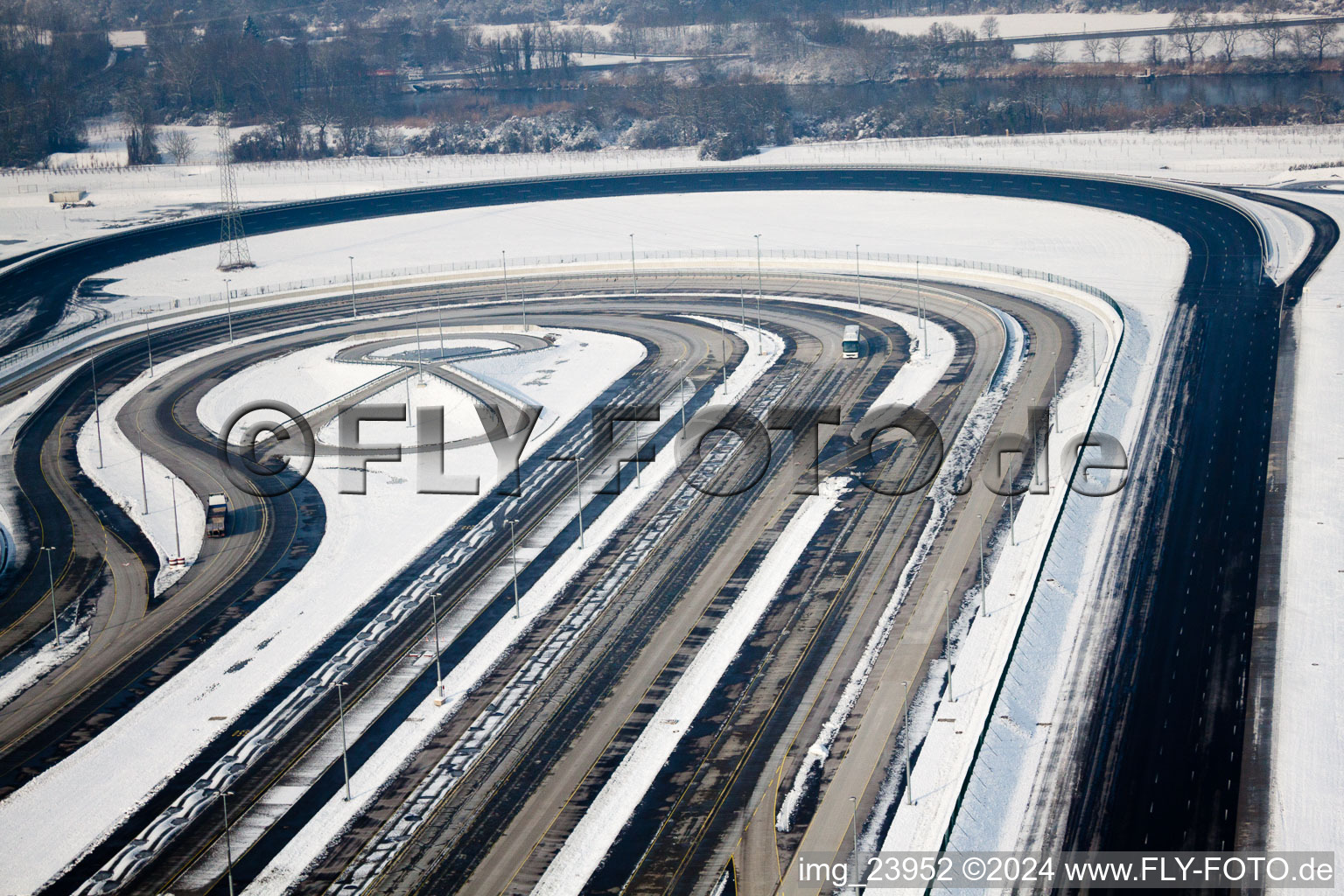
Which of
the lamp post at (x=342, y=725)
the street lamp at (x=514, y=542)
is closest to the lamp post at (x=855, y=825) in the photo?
the lamp post at (x=342, y=725)

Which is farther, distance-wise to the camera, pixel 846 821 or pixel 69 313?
pixel 69 313

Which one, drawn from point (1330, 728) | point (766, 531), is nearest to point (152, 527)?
point (766, 531)

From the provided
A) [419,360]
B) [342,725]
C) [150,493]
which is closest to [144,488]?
[150,493]

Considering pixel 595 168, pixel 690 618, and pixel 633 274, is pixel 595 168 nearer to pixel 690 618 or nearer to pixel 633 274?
pixel 633 274

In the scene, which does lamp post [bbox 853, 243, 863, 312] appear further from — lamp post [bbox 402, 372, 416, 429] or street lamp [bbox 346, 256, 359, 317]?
street lamp [bbox 346, 256, 359, 317]

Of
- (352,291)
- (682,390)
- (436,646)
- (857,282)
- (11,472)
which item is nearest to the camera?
(436,646)

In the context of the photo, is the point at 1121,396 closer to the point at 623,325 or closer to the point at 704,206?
the point at 623,325

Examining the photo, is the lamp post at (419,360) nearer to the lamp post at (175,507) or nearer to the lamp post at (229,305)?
the lamp post at (229,305)
